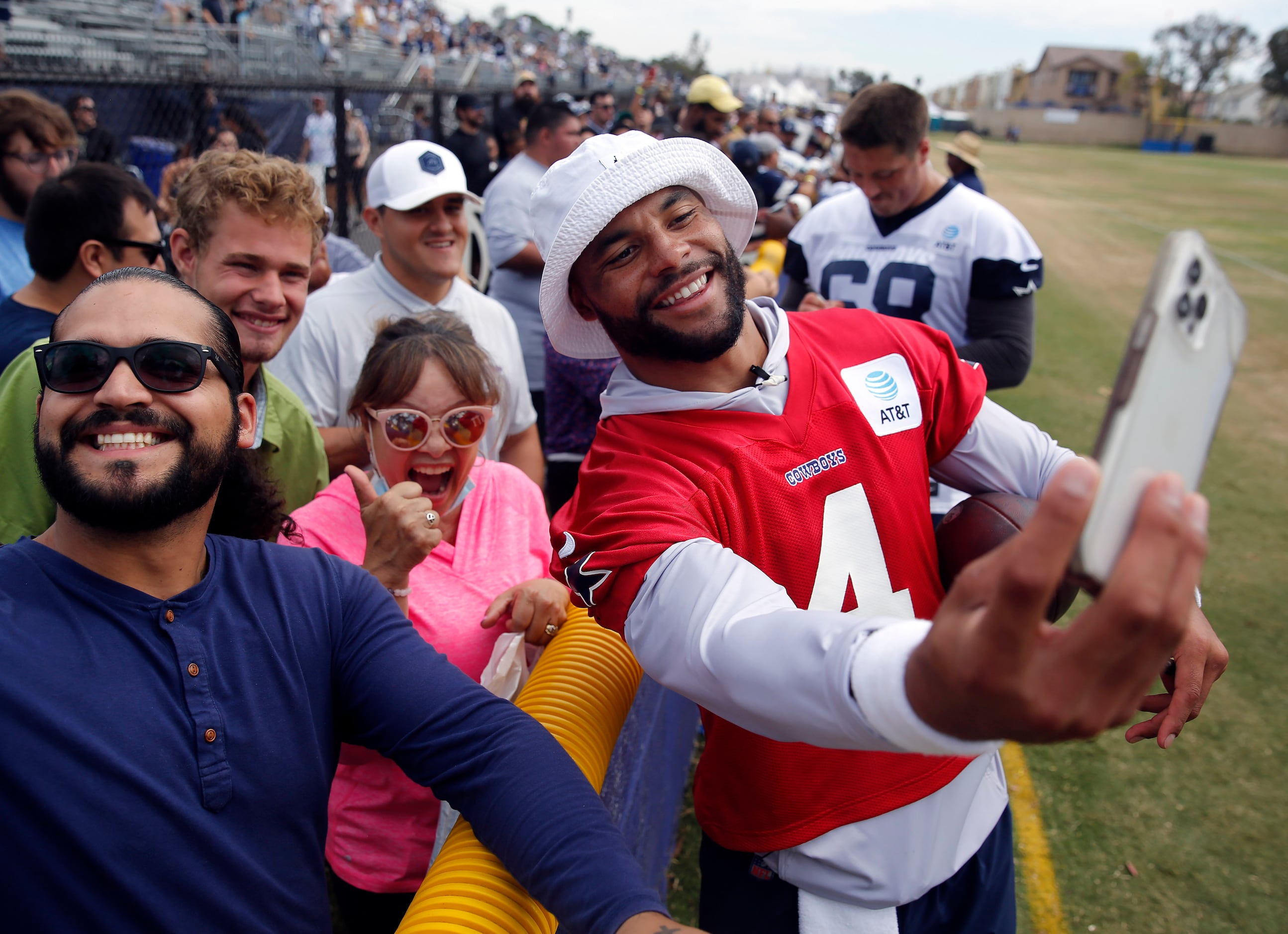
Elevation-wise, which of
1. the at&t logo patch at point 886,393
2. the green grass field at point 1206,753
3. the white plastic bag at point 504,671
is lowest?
the green grass field at point 1206,753

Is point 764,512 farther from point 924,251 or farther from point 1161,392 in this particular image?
point 924,251

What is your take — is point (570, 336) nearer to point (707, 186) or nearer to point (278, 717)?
point (707, 186)

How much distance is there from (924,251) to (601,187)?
239 cm

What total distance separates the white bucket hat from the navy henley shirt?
2.58 feet

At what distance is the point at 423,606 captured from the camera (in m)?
2.23

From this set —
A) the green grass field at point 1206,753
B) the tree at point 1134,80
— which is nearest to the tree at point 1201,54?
the tree at point 1134,80

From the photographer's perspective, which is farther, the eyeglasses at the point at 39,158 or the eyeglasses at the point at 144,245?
the eyeglasses at the point at 39,158

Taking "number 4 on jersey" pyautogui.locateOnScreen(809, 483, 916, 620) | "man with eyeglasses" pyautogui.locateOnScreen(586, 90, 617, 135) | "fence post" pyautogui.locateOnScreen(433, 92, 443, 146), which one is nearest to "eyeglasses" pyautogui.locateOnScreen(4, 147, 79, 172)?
"number 4 on jersey" pyautogui.locateOnScreen(809, 483, 916, 620)

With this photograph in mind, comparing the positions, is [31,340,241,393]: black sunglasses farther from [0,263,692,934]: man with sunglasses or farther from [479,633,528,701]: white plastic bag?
[479,633,528,701]: white plastic bag

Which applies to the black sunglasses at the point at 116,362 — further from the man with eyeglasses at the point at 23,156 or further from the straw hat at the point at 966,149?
A: the straw hat at the point at 966,149

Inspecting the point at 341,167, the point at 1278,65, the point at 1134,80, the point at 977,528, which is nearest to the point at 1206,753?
the point at 977,528

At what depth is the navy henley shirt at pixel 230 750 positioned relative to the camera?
52.2 inches

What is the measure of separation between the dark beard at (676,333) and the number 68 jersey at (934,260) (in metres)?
2.04

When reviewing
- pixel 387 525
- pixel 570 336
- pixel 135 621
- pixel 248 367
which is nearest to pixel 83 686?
pixel 135 621
